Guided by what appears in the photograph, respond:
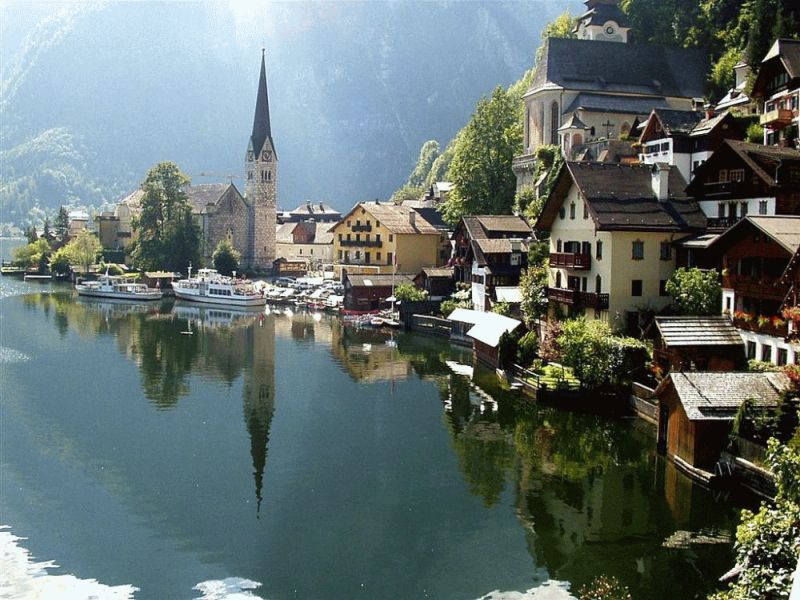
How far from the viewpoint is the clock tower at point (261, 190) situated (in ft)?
372

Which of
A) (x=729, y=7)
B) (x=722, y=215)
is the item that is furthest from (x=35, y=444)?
(x=729, y=7)

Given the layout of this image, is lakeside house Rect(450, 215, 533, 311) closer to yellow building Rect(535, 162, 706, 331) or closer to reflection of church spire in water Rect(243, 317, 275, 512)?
yellow building Rect(535, 162, 706, 331)

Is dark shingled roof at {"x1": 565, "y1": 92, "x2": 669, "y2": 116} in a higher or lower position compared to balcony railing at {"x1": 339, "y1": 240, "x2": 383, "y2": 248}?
higher

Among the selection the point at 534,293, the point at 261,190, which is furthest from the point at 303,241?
the point at 534,293

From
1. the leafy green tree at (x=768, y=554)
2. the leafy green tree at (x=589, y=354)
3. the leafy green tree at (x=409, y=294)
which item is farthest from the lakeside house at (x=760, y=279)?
the leafy green tree at (x=409, y=294)

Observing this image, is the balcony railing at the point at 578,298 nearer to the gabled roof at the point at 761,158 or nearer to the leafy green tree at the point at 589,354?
the leafy green tree at the point at 589,354

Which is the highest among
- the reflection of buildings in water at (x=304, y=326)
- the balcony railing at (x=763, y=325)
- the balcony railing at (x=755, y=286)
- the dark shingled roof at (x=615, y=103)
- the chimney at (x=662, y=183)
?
the dark shingled roof at (x=615, y=103)

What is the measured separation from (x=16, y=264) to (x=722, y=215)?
110 meters

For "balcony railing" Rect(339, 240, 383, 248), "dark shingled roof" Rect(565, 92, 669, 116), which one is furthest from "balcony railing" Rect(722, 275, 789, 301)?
"balcony railing" Rect(339, 240, 383, 248)

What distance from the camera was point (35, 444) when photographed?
33.0 m

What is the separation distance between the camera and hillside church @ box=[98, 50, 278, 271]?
4473 inches

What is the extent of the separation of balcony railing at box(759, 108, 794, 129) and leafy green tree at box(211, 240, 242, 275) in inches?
2715

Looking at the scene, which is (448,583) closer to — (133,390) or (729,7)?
(133,390)

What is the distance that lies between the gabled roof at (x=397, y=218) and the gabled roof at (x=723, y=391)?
57.3 m
